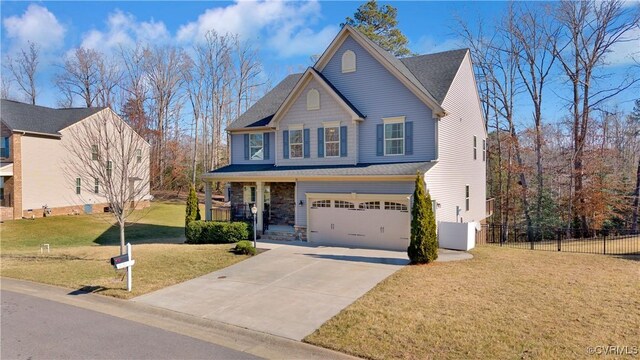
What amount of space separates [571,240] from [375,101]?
15014mm

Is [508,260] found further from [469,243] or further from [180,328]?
[180,328]

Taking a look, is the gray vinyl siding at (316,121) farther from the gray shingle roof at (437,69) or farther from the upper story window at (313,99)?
the gray shingle roof at (437,69)

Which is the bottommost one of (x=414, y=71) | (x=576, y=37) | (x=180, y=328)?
(x=180, y=328)

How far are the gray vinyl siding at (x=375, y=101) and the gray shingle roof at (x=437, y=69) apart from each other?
1.33 m

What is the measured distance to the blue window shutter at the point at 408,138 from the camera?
1595cm

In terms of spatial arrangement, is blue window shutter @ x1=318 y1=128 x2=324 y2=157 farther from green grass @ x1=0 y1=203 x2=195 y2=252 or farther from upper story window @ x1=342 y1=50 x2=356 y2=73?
green grass @ x1=0 y1=203 x2=195 y2=252

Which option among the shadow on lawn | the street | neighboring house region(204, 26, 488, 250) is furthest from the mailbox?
the shadow on lawn

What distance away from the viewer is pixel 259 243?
16.6m

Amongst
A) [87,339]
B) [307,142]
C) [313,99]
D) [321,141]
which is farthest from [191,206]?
[87,339]

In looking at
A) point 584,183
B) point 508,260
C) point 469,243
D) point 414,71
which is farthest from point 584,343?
point 584,183

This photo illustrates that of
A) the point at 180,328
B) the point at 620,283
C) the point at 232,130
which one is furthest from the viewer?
the point at 232,130

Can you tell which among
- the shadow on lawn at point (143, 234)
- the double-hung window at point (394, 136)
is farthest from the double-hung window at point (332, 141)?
the shadow on lawn at point (143, 234)

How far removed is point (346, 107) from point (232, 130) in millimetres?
7371

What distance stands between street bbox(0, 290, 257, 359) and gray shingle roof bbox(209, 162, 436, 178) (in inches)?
391
